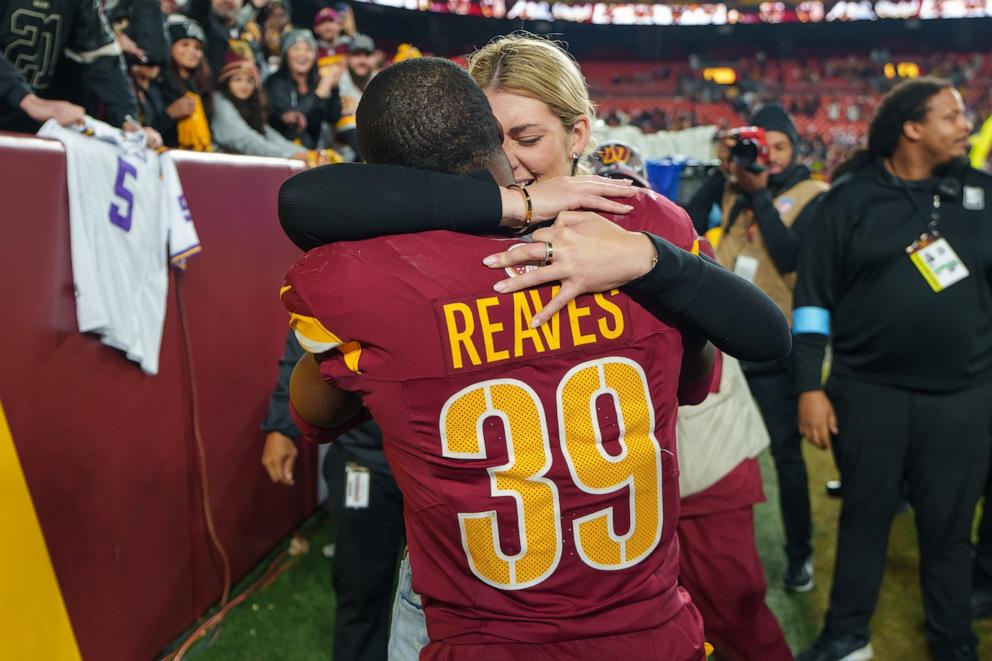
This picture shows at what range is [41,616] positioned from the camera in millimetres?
2209

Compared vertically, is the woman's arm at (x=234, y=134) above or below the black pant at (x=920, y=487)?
above

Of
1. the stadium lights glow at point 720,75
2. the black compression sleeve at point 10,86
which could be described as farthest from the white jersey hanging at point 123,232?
the stadium lights glow at point 720,75

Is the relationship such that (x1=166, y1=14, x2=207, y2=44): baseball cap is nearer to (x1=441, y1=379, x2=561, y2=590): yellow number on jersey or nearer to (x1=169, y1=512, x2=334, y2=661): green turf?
(x1=169, y1=512, x2=334, y2=661): green turf

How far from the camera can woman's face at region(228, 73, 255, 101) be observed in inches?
181

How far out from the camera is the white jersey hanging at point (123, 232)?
2328 mm

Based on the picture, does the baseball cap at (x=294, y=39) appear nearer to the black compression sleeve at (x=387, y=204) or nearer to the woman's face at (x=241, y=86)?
the woman's face at (x=241, y=86)

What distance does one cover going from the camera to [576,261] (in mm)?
1069

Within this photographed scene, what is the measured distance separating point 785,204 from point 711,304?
2.61m

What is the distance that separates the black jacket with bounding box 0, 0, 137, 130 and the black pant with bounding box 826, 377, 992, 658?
9.09 ft

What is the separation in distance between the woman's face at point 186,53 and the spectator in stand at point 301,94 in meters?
0.94

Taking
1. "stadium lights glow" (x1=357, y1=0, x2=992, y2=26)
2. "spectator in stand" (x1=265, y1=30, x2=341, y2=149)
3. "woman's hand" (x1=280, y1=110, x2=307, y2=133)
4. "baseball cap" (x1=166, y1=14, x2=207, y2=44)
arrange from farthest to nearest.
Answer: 1. "stadium lights glow" (x1=357, y1=0, x2=992, y2=26)
2. "spectator in stand" (x1=265, y1=30, x2=341, y2=149)
3. "woman's hand" (x1=280, y1=110, x2=307, y2=133)
4. "baseball cap" (x1=166, y1=14, x2=207, y2=44)

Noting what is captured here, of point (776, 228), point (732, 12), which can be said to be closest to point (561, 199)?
point (776, 228)

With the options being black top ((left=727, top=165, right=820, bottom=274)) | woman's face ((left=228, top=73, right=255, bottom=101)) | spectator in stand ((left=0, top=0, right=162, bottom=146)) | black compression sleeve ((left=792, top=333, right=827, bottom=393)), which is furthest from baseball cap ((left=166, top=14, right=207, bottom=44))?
black compression sleeve ((left=792, top=333, right=827, bottom=393))

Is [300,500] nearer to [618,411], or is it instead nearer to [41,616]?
[41,616]
